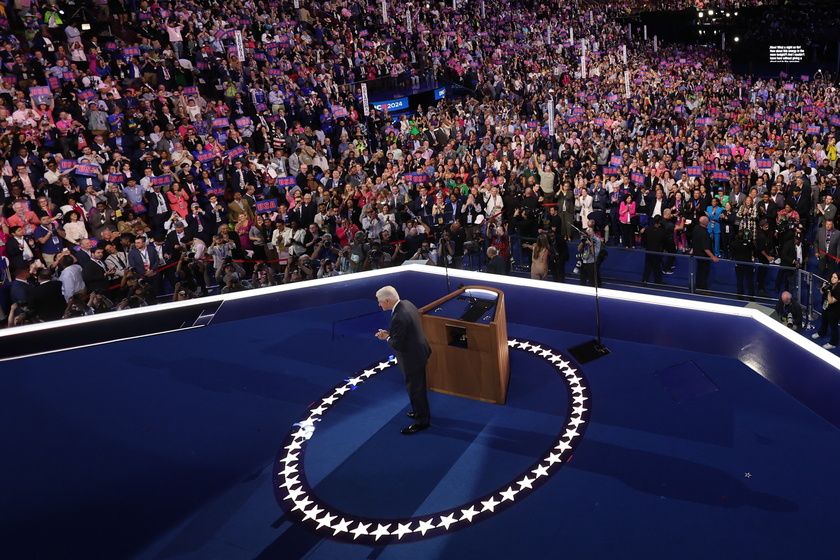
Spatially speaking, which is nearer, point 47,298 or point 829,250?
point 47,298

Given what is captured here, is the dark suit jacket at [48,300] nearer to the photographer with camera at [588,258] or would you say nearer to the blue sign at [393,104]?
the photographer with camera at [588,258]

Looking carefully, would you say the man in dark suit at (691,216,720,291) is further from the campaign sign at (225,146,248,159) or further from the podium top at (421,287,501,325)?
the campaign sign at (225,146,248,159)

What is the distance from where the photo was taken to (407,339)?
595cm

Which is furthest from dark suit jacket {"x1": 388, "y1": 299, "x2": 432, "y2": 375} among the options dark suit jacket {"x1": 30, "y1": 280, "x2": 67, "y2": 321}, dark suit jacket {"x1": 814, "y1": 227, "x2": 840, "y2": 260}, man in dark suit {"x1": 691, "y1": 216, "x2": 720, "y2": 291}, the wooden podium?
dark suit jacket {"x1": 814, "y1": 227, "x2": 840, "y2": 260}

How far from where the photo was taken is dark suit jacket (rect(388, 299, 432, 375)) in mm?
Answer: 5902

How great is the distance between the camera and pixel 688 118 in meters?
21.3

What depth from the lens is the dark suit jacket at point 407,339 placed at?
5902 millimetres

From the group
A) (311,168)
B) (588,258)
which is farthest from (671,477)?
(311,168)

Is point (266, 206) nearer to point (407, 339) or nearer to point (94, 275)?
point (94, 275)

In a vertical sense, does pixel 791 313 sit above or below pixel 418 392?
below

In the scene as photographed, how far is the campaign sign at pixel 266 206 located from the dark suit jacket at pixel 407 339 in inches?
295

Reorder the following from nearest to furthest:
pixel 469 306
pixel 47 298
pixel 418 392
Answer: pixel 418 392 < pixel 469 306 < pixel 47 298

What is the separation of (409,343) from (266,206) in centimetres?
770

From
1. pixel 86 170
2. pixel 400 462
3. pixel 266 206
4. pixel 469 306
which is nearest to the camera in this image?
pixel 400 462
